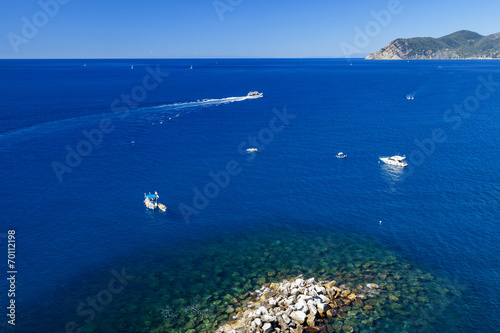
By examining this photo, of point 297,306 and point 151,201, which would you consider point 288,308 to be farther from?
point 151,201

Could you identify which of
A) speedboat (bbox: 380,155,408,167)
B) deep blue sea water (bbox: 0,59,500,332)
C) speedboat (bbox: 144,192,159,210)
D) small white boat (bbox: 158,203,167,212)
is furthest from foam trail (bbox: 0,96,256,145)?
speedboat (bbox: 380,155,408,167)

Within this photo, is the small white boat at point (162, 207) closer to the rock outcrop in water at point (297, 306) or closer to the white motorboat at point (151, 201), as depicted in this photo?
the white motorboat at point (151, 201)

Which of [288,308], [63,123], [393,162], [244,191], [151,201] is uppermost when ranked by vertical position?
[63,123]

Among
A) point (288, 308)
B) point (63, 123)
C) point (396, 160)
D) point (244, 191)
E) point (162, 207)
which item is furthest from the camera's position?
point (63, 123)

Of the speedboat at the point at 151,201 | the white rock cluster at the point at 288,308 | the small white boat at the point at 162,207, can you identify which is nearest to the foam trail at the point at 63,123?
the speedboat at the point at 151,201

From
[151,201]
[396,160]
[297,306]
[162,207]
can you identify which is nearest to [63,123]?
[151,201]

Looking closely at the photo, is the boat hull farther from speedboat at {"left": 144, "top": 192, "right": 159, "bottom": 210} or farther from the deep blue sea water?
speedboat at {"left": 144, "top": 192, "right": 159, "bottom": 210}

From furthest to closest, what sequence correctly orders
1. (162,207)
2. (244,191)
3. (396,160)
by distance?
(396,160) < (244,191) < (162,207)

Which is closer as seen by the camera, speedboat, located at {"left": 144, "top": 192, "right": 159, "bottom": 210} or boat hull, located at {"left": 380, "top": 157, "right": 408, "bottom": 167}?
speedboat, located at {"left": 144, "top": 192, "right": 159, "bottom": 210}
